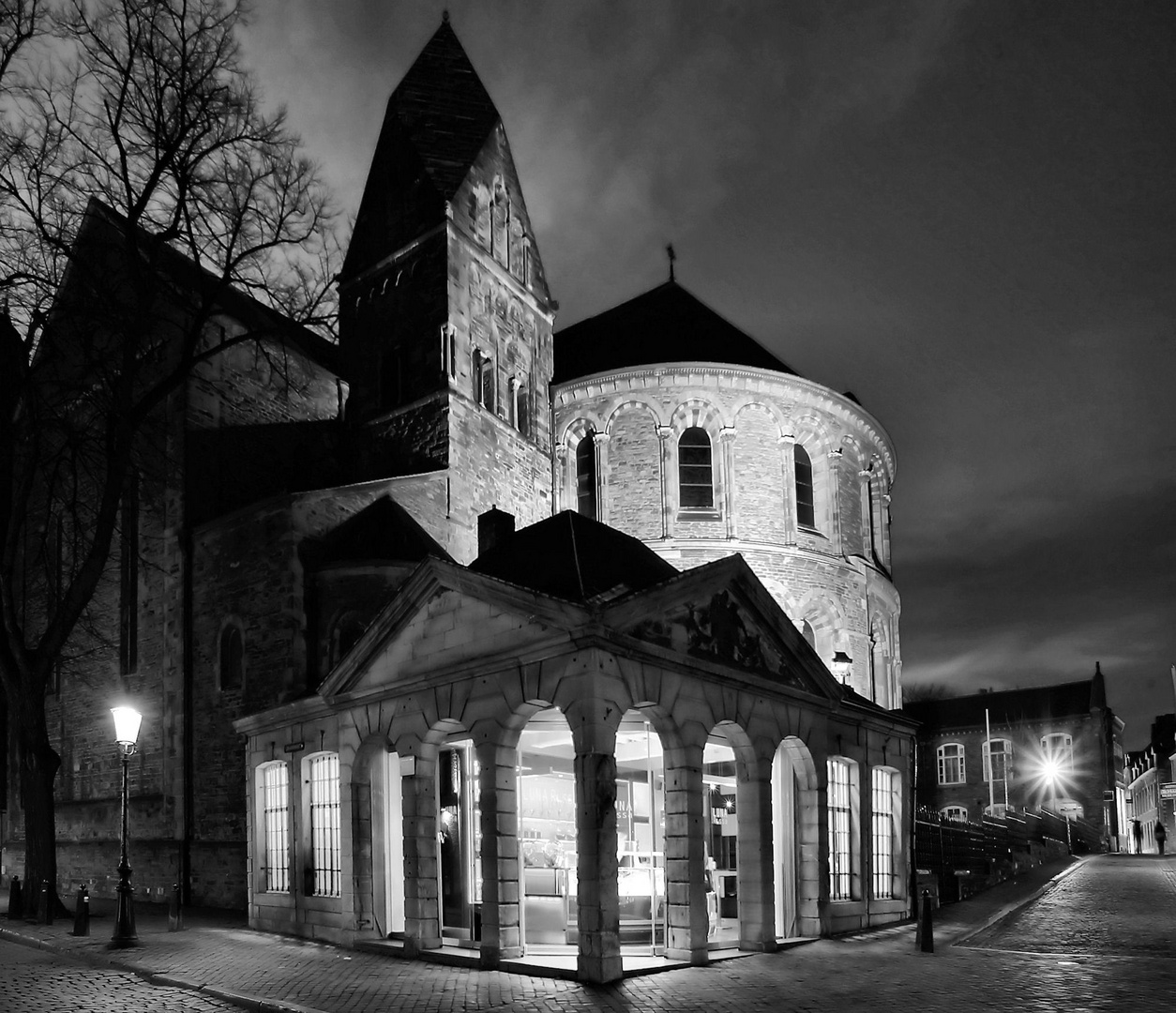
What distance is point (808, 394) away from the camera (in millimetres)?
34281

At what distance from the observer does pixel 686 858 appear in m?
14.1

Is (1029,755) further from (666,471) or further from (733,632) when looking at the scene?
(733,632)

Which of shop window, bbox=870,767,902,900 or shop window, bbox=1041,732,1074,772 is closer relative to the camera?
shop window, bbox=870,767,902,900

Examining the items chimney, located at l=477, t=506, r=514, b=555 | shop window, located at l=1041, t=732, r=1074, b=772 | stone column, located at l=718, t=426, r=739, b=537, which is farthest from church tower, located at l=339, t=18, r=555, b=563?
shop window, located at l=1041, t=732, r=1074, b=772

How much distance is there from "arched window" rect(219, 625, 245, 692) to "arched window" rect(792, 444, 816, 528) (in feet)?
52.3

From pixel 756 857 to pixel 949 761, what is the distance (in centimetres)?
5297

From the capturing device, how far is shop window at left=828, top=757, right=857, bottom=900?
59.1 ft

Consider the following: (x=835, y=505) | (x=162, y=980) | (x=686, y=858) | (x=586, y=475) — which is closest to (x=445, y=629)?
(x=686, y=858)

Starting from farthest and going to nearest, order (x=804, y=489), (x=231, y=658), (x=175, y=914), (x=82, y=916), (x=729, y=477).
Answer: (x=804, y=489) → (x=729, y=477) → (x=231, y=658) → (x=175, y=914) → (x=82, y=916)

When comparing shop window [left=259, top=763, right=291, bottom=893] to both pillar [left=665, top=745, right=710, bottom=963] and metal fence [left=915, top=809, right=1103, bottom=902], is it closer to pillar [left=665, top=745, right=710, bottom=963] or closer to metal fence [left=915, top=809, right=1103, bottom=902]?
pillar [left=665, top=745, right=710, bottom=963]

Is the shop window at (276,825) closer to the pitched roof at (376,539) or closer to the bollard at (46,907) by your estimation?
the bollard at (46,907)

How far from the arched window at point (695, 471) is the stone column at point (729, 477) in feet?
1.39

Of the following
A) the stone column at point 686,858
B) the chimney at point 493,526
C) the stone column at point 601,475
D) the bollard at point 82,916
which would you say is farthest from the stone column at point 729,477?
the bollard at point 82,916

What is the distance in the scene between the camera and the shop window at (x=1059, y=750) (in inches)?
2469
